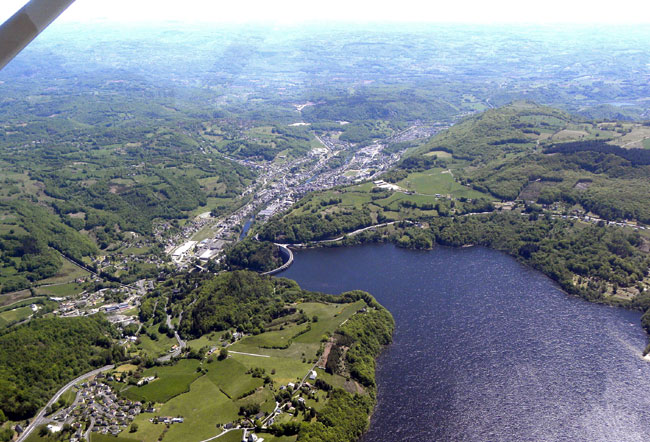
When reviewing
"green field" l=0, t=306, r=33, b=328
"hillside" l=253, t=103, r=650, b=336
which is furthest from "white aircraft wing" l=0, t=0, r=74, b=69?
"green field" l=0, t=306, r=33, b=328

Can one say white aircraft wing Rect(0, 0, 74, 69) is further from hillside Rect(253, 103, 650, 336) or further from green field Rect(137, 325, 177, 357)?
hillside Rect(253, 103, 650, 336)

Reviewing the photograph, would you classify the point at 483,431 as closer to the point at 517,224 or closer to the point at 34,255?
the point at 517,224

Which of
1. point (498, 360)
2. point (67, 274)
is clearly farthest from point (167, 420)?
point (67, 274)

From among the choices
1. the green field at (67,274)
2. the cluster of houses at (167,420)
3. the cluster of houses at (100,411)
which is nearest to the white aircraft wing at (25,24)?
the cluster of houses at (100,411)

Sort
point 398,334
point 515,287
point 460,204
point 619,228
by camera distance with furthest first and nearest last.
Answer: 1. point 460,204
2. point 619,228
3. point 515,287
4. point 398,334

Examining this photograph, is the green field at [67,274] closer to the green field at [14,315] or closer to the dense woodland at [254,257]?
the green field at [14,315]

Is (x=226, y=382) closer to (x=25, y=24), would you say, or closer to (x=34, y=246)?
(x=25, y=24)

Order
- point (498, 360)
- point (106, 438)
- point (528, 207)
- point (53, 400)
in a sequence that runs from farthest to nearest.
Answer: point (528, 207)
point (498, 360)
point (53, 400)
point (106, 438)

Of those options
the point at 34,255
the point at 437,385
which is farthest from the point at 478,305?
the point at 34,255
